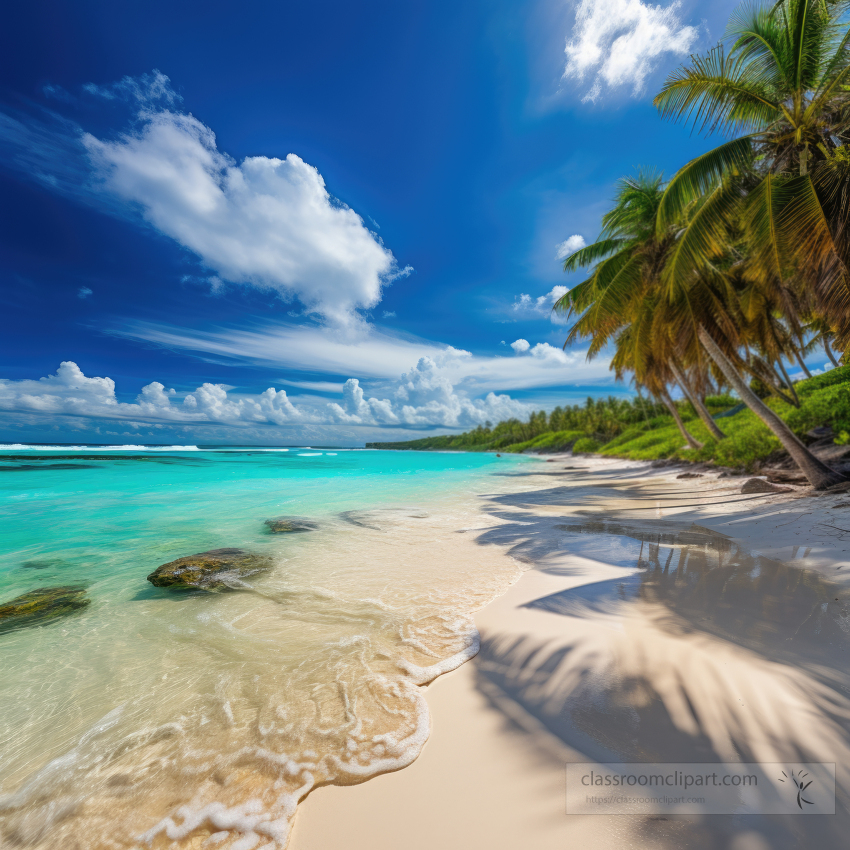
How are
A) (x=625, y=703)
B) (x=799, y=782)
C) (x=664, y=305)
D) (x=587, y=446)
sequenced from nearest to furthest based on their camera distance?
1. (x=799, y=782)
2. (x=625, y=703)
3. (x=664, y=305)
4. (x=587, y=446)

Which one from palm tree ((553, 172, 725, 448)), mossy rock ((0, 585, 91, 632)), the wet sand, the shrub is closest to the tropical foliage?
palm tree ((553, 172, 725, 448))

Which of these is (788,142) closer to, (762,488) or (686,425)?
(762,488)

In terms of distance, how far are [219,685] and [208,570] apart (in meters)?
2.70

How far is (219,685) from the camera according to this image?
264 cm

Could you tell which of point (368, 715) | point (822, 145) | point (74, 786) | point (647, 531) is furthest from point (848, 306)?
point (74, 786)

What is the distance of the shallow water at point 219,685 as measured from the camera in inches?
68.9

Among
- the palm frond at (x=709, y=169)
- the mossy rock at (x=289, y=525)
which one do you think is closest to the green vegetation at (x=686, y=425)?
the palm frond at (x=709, y=169)

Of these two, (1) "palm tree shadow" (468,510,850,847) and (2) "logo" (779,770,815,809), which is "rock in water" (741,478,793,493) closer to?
(1) "palm tree shadow" (468,510,850,847)

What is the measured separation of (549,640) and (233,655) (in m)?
2.60

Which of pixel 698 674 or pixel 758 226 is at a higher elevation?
pixel 758 226

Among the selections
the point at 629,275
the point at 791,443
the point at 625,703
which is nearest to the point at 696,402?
the point at 629,275

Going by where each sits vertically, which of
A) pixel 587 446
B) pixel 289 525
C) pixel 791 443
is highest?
pixel 791 443

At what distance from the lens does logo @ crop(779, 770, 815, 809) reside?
150 centimetres

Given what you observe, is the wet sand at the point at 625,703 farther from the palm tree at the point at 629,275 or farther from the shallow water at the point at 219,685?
the palm tree at the point at 629,275
